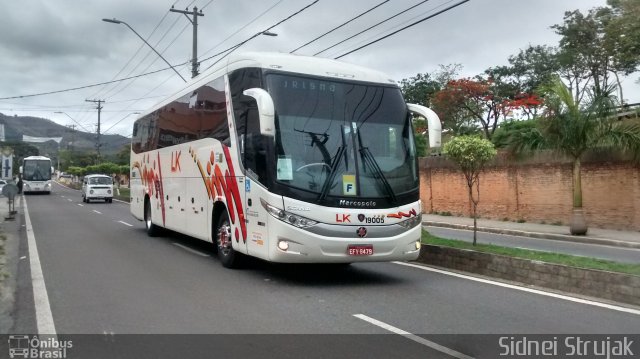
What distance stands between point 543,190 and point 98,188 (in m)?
26.8

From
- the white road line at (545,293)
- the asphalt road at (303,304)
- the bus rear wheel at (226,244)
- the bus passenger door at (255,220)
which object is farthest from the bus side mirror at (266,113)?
the white road line at (545,293)

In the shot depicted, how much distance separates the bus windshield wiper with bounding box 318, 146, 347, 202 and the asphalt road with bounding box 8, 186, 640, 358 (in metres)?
1.38

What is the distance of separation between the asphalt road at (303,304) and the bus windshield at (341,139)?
60.8 inches

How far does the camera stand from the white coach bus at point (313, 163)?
802 cm

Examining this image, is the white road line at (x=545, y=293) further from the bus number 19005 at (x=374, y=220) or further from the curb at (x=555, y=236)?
the curb at (x=555, y=236)

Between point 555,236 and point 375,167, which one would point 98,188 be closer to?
point 555,236

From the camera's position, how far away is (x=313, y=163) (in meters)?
8.17

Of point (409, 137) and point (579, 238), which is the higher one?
point (409, 137)

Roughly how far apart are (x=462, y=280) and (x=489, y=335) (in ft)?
10.2

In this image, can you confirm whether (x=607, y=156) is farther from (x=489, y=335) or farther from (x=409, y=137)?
(x=489, y=335)

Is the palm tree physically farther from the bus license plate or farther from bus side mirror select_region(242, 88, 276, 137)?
bus side mirror select_region(242, 88, 276, 137)

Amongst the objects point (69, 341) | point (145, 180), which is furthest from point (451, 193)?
point (69, 341)

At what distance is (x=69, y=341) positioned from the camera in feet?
18.5

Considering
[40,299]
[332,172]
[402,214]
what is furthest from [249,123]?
[40,299]
